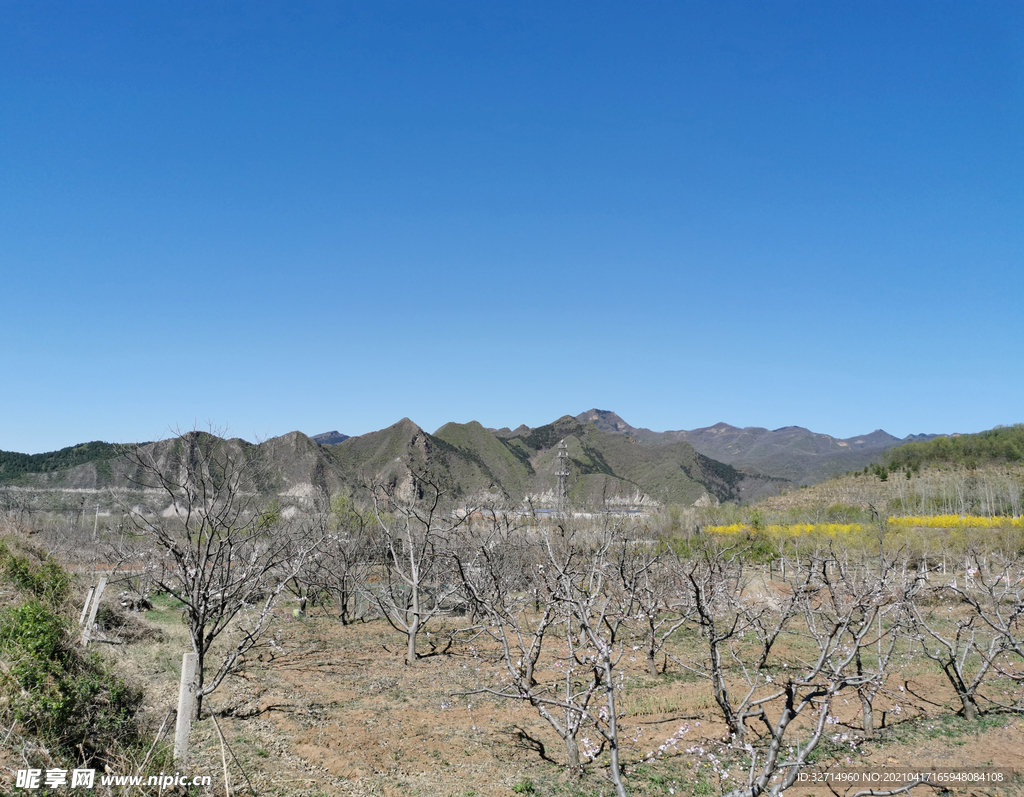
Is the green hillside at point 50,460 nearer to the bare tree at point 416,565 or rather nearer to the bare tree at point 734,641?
the bare tree at point 416,565

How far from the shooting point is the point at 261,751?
889cm

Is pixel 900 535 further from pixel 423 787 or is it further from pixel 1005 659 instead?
pixel 423 787

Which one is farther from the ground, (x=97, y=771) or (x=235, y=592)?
(x=235, y=592)

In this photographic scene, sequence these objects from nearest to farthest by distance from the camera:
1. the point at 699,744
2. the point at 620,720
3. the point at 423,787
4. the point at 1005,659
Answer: the point at 423,787 < the point at 699,744 < the point at 620,720 < the point at 1005,659

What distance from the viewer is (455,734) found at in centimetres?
1023

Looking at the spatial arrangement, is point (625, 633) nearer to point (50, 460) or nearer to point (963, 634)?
point (963, 634)

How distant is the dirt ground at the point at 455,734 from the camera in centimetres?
818

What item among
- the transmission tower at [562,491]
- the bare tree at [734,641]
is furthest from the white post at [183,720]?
the transmission tower at [562,491]

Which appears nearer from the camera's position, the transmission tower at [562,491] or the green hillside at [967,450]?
the transmission tower at [562,491]

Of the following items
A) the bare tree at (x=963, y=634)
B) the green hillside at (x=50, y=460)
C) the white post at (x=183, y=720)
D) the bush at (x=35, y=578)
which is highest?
the green hillside at (x=50, y=460)

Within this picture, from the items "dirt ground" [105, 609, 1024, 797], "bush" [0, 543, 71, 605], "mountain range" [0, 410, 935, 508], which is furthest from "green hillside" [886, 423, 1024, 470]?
"bush" [0, 543, 71, 605]

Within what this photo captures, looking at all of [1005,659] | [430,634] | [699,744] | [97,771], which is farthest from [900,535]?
[97,771]

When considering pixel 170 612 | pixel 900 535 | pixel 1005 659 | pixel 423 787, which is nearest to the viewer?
pixel 423 787

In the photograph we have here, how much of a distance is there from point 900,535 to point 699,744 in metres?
45.8
